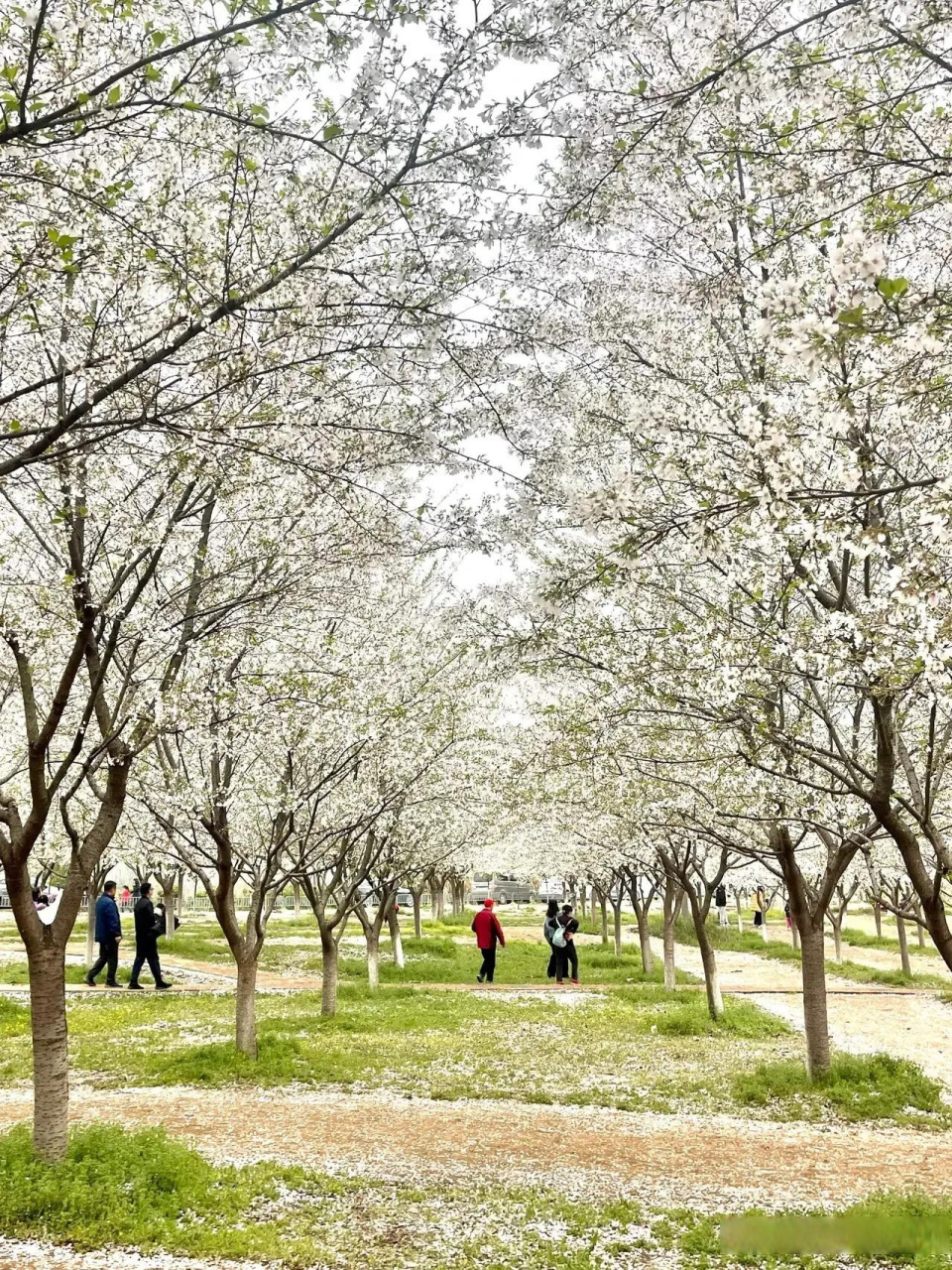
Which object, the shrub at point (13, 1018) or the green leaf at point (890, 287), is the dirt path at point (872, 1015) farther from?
the shrub at point (13, 1018)

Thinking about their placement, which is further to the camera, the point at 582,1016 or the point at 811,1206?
the point at 582,1016

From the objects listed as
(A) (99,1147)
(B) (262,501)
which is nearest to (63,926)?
(A) (99,1147)

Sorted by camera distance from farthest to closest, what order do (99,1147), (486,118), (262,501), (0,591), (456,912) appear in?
(456,912), (0,591), (262,501), (99,1147), (486,118)

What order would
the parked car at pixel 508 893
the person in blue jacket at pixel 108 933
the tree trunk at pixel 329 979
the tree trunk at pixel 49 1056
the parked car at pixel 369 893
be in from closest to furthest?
the tree trunk at pixel 49 1056
the tree trunk at pixel 329 979
the person in blue jacket at pixel 108 933
the parked car at pixel 369 893
the parked car at pixel 508 893

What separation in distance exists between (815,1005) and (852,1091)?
0.99 metres

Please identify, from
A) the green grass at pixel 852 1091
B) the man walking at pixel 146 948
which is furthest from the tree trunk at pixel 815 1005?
the man walking at pixel 146 948

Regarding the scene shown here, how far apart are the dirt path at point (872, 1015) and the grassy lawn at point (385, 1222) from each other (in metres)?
7.18

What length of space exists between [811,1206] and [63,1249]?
17.3ft

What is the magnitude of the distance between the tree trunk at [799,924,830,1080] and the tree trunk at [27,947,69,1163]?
840 centimetres

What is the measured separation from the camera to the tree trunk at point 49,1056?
7.12 m

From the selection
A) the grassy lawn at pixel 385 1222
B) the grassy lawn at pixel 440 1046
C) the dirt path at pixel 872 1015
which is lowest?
the dirt path at pixel 872 1015

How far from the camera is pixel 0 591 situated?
9.84 m

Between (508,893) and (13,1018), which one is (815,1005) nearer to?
(13,1018)

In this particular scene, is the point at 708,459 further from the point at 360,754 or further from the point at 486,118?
the point at 360,754
